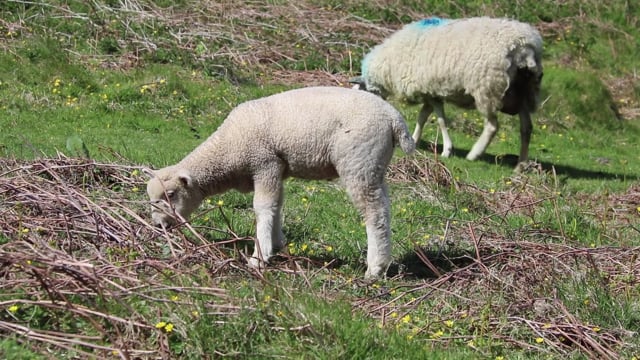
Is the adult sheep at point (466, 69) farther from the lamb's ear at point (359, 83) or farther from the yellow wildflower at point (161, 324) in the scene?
the yellow wildflower at point (161, 324)

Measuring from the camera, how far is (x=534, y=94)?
1216cm

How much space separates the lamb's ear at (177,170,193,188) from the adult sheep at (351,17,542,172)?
5.27 meters

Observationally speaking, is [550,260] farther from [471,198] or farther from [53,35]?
[53,35]

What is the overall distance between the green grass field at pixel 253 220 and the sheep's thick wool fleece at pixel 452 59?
38.3 inches

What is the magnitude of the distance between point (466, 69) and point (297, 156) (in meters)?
5.96

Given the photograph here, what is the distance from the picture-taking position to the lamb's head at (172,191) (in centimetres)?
652

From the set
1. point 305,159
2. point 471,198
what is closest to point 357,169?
point 305,159

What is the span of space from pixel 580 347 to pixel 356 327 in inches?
54.3

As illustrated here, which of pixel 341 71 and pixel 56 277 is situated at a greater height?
pixel 56 277

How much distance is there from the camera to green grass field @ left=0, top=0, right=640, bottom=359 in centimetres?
468

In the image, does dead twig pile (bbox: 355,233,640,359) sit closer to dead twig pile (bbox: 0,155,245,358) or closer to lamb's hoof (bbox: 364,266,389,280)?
lamb's hoof (bbox: 364,266,389,280)

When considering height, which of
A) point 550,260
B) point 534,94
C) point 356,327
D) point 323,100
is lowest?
point 534,94

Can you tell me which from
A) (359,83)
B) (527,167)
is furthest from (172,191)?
(359,83)

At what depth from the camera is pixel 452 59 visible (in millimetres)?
11984
